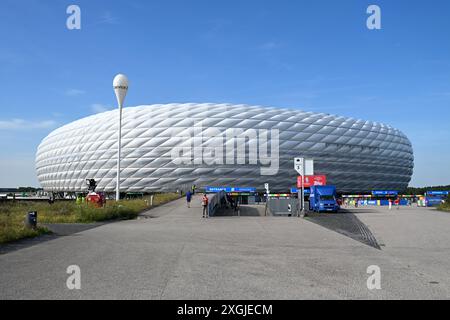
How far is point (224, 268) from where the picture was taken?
8.52 metres

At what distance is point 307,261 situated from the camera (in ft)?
31.3

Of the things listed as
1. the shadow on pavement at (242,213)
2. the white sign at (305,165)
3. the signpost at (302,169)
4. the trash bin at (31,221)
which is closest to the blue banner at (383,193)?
the shadow on pavement at (242,213)

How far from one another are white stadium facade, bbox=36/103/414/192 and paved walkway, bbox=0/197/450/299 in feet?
202

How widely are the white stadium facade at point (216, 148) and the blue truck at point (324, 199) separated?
36.5 meters

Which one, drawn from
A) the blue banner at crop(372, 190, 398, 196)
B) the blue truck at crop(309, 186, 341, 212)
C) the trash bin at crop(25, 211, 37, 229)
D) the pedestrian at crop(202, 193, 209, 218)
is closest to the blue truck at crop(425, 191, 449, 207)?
the blue truck at crop(309, 186, 341, 212)

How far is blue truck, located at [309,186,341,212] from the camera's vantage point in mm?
36216

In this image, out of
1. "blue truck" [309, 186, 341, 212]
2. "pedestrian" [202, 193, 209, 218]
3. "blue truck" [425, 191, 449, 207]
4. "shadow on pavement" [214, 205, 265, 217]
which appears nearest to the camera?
"pedestrian" [202, 193, 209, 218]

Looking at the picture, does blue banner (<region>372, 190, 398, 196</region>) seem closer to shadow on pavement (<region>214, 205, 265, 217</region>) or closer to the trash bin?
shadow on pavement (<region>214, 205, 265, 217</region>)

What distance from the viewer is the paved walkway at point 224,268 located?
6395mm

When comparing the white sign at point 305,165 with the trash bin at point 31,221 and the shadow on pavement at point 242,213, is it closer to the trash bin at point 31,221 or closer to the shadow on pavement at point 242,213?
the shadow on pavement at point 242,213

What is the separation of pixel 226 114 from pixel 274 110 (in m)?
9.47

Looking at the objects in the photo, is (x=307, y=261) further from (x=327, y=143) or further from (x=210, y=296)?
(x=327, y=143)

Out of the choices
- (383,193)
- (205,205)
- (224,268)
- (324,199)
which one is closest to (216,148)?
(383,193)
